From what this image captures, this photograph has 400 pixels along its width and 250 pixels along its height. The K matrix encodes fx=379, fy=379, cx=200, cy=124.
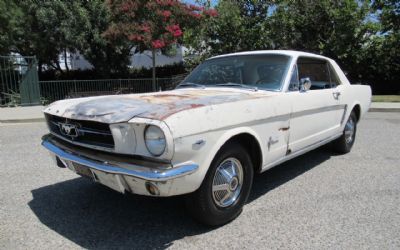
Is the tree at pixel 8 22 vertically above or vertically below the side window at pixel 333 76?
above

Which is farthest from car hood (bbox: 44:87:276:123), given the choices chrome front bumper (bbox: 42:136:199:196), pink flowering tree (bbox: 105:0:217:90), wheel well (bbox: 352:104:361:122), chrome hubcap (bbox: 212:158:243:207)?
pink flowering tree (bbox: 105:0:217:90)

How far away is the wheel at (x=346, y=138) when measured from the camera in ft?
20.7

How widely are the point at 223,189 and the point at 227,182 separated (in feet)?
0.25

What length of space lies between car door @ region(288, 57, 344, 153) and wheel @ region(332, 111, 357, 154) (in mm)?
619

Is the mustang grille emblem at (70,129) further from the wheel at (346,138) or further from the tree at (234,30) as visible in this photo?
the tree at (234,30)

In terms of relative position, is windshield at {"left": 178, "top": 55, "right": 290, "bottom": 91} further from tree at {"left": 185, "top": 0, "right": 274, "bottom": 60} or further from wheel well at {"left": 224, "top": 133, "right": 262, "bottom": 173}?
tree at {"left": 185, "top": 0, "right": 274, "bottom": 60}

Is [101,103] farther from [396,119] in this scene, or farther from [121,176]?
[396,119]

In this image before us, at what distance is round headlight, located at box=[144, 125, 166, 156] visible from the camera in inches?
116

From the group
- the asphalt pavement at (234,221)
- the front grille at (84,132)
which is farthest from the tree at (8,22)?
the front grille at (84,132)

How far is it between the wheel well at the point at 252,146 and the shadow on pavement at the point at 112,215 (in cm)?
56

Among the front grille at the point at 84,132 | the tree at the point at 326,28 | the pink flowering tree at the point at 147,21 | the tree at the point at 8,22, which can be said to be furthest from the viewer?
the tree at the point at 326,28

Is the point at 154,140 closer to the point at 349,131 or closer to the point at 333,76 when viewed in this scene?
the point at 333,76

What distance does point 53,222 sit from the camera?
371 cm

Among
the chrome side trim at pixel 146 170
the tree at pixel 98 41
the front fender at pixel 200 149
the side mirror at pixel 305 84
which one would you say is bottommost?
the chrome side trim at pixel 146 170
